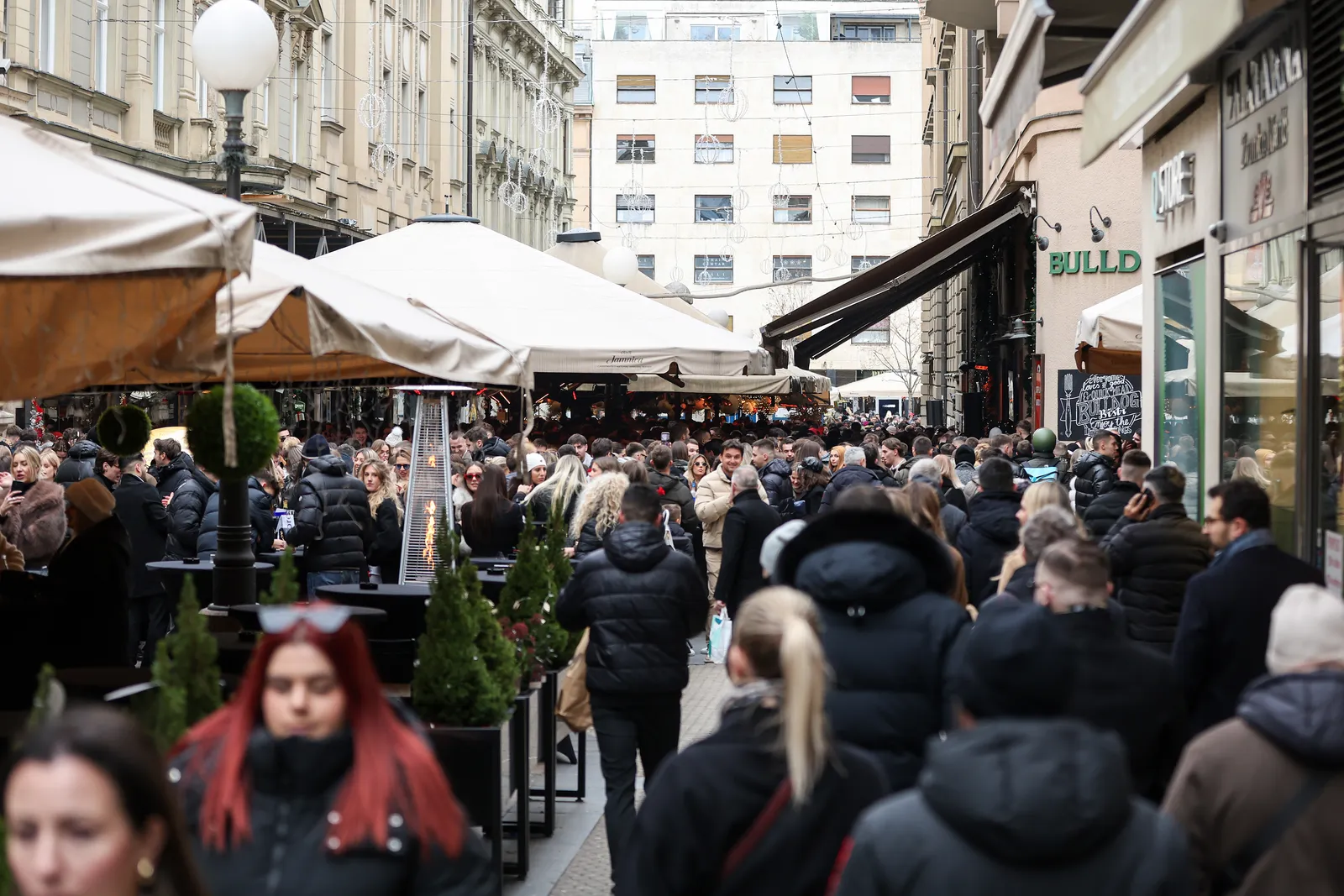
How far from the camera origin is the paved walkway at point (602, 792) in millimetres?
7574

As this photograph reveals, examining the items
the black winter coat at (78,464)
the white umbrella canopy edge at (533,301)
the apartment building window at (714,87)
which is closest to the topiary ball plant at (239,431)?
the white umbrella canopy edge at (533,301)

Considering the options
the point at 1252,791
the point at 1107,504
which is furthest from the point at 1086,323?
the point at 1252,791

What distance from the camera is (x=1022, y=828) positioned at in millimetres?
2889

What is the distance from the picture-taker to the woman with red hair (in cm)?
317

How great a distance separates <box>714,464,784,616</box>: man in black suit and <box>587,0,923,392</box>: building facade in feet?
196

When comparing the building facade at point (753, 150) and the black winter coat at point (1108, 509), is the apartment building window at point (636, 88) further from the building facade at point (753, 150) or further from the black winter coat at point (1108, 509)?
the black winter coat at point (1108, 509)

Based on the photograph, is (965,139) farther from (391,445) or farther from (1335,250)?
(1335,250)

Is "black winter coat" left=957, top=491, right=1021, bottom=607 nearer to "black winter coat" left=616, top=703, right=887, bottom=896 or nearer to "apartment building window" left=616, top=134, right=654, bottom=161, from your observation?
"black winter coat" left=616, top=703, right=887, bottom=896

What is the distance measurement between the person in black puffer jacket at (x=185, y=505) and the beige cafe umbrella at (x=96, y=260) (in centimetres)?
672

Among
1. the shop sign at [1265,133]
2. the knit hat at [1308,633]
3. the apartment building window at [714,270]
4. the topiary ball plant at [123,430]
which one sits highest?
the apartment building window at [714,270]

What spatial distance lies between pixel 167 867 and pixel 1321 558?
673 centimetres

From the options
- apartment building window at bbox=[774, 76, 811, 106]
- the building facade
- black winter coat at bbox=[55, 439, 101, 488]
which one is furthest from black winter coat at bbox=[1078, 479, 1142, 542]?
apartment building window at bbox=[774, 76, 811, 106]

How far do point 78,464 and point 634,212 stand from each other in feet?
186

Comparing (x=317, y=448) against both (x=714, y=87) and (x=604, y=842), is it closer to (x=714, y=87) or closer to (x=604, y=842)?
(x=604, y=842)
